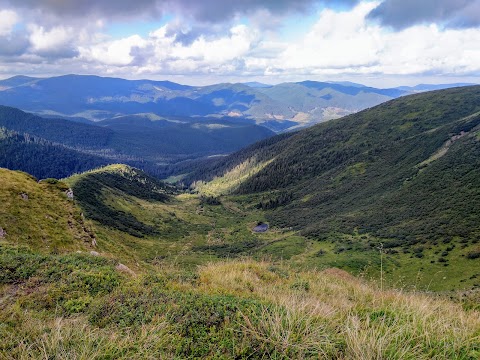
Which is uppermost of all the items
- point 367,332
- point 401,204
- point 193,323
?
point 367,332

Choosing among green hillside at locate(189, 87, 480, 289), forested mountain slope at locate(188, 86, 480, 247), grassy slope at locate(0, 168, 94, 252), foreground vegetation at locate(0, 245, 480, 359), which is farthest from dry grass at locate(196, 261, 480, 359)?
forested mountain slope at locate(188, 86, 480, 247)

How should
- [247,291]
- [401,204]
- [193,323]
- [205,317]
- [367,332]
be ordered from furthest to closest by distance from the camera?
[401,204], [247,291], [205,317], [193,323], [367,332]

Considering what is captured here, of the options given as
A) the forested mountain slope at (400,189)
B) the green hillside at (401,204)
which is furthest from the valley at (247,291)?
the forested mountain slope at (400,189)

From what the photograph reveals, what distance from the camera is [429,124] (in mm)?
184875

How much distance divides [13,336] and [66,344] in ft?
Result: 4.07

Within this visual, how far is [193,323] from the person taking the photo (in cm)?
631

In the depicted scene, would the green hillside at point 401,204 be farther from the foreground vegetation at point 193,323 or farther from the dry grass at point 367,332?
the foreground vegetation at point 193,323

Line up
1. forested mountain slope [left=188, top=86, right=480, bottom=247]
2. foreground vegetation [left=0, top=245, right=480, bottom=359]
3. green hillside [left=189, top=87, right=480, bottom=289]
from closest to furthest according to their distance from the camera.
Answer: foreground vegetation [left=0, top=245, right=480, bottom=359]
green hillside [left=189, top=87, right=480, bottom=289]
forested mountain slope [left=188, top=86, right=480, bottom=247]

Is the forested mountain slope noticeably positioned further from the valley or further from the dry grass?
the dry grass

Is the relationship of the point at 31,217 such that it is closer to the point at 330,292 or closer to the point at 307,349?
the point at 330,292

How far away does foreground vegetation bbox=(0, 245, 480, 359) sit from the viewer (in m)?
5.03

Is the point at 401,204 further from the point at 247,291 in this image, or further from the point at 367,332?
the point at 367,332

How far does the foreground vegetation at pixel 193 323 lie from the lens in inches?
198

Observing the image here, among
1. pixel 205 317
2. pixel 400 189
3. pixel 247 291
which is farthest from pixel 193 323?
pixel 400 189
